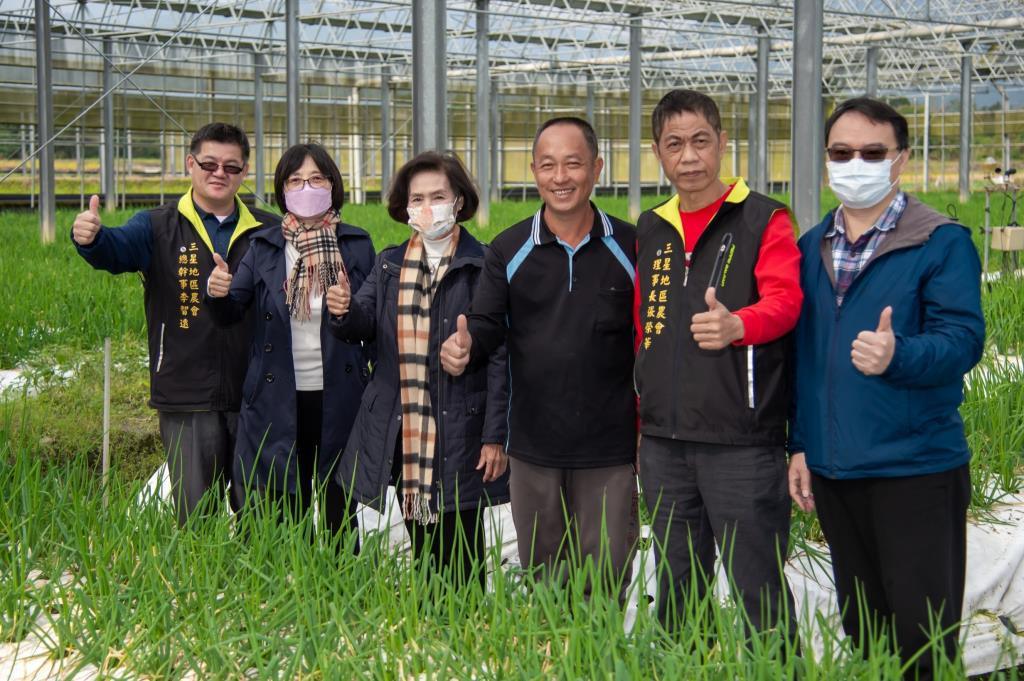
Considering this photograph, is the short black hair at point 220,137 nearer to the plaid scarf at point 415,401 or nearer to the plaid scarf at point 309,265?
the plaid scarf at point 309,265

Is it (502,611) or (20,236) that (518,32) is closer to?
(20,236)

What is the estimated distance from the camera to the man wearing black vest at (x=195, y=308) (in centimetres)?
319

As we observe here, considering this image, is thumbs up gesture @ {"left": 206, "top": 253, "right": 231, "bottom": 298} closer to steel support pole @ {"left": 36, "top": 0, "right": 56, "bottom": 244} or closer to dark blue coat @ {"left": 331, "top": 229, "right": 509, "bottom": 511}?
dark blue coat @ {"left": 331, "top": 229, "right": 509, "bottom": 511}

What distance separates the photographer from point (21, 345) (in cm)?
608

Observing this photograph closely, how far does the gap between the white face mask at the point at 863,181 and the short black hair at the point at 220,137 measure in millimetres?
1574

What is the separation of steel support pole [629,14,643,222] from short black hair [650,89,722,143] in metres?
14.9

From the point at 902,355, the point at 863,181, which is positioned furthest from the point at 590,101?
the point at 902,355

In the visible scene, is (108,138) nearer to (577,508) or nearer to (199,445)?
(199,445)

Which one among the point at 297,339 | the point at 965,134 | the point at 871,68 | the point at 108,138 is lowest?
the point at 297,339

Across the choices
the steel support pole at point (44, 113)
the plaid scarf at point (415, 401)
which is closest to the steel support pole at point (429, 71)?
the plaid scarf at point (415, 401)

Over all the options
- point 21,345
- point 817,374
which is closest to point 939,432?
point 817,374

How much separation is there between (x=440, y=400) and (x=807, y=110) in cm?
334

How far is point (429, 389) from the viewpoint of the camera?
2.86 metres

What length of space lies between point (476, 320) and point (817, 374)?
0.76 m
